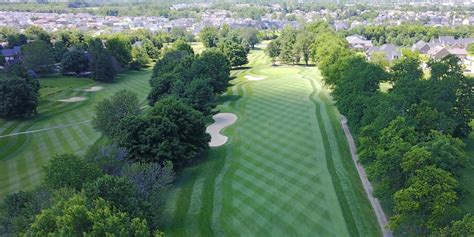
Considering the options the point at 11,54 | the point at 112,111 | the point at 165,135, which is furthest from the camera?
the point at 11,54

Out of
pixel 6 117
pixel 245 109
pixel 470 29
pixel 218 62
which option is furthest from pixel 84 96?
pixel 470 29

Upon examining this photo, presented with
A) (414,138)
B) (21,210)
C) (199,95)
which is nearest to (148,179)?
(21,210)

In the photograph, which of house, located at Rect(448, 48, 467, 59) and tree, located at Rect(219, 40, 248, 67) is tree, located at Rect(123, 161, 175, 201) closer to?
tree, located at Rect(219, 40, 248, 67)

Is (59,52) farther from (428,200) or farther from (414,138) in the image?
(428,200)

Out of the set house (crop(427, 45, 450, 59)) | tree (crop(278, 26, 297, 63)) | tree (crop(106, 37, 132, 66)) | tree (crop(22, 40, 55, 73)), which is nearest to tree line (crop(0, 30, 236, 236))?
tree (crop(22, 40, 55, 73))

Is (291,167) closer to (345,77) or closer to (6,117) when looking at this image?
(345,77)

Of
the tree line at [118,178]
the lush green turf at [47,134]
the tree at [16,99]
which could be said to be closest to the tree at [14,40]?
the lush green turf at [47,134]
